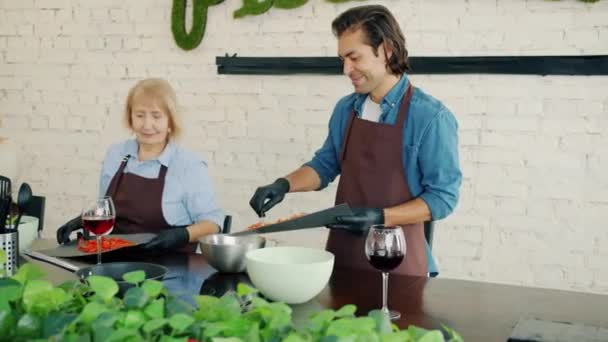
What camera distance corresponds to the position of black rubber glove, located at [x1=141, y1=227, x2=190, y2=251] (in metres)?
2.29

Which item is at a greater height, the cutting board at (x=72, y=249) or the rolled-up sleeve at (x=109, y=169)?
the rolled-up sleeve at (x=109, y=169)

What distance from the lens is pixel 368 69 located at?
250 centimetres

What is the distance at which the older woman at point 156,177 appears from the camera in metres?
2.75

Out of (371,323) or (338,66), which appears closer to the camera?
(371,323)

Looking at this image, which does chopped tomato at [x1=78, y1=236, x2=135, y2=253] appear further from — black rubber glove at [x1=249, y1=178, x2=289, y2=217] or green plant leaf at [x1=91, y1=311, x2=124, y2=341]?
green plant leaf at [x1=91, y1=311, x2=124, y2=341]

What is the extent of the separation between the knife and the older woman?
649mm

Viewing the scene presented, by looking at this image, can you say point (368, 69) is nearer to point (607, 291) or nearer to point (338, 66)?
point (338, 66)

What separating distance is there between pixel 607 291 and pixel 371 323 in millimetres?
2569

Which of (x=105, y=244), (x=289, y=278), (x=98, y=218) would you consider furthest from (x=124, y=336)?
(x=105, y=244)

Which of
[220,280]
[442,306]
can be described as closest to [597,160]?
[442,306]

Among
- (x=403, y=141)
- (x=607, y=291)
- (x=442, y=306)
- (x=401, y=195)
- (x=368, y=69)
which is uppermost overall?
(x=368, y=69)

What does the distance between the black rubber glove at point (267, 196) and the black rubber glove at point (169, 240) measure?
24 centimetres

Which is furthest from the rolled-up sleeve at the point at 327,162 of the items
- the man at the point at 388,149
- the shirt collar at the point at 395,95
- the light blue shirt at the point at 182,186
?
the light blue shirt at the point at 182,186

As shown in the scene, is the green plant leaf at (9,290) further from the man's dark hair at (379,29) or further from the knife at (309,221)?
the man's dark hair at (379,29)
